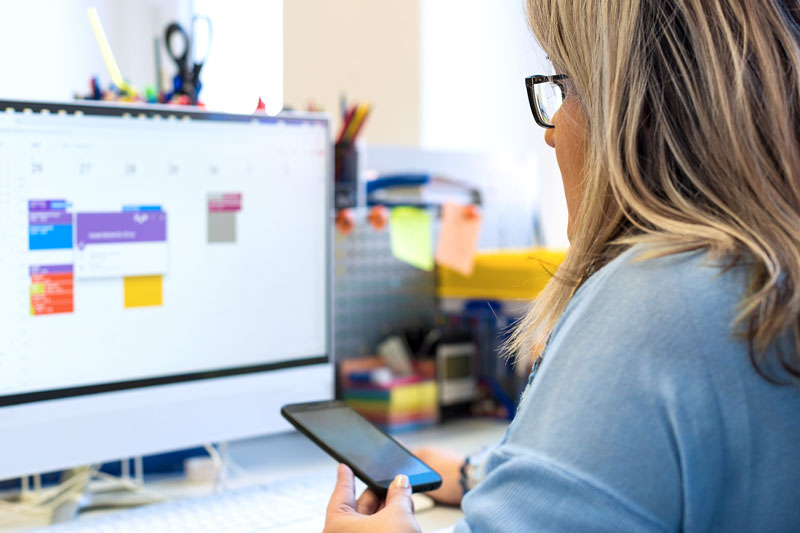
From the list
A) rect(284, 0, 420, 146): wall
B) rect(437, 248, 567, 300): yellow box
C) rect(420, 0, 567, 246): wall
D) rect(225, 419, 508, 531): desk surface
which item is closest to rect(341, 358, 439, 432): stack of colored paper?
rect(225, 419, 508, 531): desk surface

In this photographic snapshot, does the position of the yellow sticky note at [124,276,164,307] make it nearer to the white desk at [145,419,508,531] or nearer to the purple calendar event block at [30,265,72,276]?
the purple calendar event block at [30,265,72,276]

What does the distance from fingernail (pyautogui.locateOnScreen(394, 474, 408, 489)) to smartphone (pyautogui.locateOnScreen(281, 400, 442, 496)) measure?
1cm

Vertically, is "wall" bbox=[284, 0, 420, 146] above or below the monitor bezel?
above

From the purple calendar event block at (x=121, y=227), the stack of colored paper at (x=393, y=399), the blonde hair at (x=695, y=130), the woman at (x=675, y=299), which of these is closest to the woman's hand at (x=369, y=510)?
the woman at (x=675, y=299)

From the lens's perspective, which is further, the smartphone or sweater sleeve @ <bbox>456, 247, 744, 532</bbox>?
the smartphone

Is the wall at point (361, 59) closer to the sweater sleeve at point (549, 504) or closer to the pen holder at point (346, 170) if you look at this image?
the pen holder at point (346, 170)

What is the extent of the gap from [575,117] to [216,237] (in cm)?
46

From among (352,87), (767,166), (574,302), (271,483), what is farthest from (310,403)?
(352,87)

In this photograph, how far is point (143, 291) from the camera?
83cm

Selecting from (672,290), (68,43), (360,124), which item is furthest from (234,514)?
(68,43)

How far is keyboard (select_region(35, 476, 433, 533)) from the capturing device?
0.74 meters

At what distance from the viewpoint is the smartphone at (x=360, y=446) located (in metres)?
0.66

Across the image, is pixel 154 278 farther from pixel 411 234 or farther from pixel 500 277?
pixel 500 277


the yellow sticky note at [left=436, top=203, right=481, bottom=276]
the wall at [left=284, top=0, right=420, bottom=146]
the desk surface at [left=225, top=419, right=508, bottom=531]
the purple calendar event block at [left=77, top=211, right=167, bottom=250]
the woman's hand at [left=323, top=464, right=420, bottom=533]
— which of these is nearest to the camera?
the woman's hand at [left=323, top=464, right=420, bottom=533]
